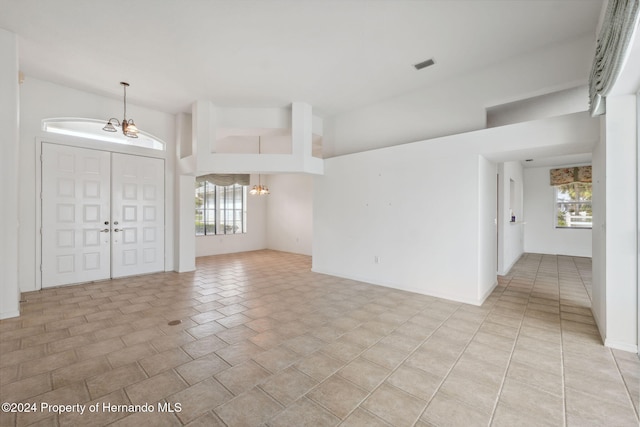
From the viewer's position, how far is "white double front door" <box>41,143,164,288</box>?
15.4ft

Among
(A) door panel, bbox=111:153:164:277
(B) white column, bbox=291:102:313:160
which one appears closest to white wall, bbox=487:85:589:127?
(B) white column, bbox=291:102:313:160

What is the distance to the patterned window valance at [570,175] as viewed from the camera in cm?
A: 795

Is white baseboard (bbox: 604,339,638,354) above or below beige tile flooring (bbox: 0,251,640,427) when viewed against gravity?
above

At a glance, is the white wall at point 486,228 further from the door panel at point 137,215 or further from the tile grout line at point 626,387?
the door panel at point 137,215

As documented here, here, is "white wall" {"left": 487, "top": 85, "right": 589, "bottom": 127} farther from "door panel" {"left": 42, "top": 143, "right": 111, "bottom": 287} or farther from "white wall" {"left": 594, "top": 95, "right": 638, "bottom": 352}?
"door panel" {"left": 42, "top": 143, "right": 111, "bottom": 287}

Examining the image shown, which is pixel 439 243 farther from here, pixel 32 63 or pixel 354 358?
pixel 32 63

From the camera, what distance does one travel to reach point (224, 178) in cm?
864

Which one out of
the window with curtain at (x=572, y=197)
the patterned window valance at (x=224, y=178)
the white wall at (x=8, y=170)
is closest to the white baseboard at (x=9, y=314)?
the white wall at (x=8, y=170)

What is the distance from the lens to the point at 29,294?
4.35 metres

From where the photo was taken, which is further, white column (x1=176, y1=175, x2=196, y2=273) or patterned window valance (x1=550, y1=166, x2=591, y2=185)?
patterned window valance (x1=550, y1=166, x2=591, y2=185)

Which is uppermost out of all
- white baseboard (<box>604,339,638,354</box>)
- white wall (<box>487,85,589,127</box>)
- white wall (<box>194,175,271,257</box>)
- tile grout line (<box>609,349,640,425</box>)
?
white wall (<box>487,85,589,127</box>)

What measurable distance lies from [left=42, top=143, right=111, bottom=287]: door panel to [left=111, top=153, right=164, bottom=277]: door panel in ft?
0.53

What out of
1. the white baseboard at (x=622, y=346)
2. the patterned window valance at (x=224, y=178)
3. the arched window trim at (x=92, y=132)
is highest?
the arched window trim at (x=92, y=132)

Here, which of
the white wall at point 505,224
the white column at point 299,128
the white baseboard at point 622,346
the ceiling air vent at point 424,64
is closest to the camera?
the white baseboard at point 622,346
